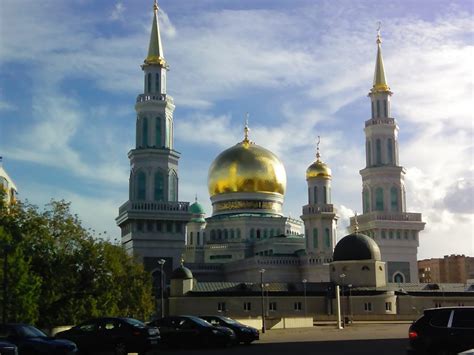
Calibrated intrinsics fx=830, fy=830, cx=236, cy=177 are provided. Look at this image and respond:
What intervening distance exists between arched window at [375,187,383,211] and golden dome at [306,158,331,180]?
5.99 m

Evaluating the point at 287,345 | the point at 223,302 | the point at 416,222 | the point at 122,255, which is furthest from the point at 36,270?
the point at 416,222

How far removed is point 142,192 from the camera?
86.1 m

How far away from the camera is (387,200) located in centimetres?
9669

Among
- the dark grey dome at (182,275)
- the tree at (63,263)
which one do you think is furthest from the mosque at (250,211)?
the tree at (63,263)

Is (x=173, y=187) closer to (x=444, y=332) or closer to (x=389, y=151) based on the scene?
(x=389, y=151)

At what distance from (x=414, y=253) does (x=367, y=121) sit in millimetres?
16420

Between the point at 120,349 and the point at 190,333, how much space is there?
5.26 meters

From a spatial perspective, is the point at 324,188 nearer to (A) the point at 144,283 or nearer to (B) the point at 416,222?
(B) the point at 416,222

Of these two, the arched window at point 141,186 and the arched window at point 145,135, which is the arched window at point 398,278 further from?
the arched window at point 145,135

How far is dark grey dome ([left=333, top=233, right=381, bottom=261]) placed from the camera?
79.0 metres

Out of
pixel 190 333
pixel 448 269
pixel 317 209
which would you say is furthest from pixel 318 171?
pixel 448 269

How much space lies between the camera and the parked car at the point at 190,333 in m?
30.9

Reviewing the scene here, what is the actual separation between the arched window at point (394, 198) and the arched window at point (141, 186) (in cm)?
2966

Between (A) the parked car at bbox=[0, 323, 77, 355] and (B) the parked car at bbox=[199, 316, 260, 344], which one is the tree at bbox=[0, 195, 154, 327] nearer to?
(B) the parked car at bbox=[199, 316, 260, 344]
